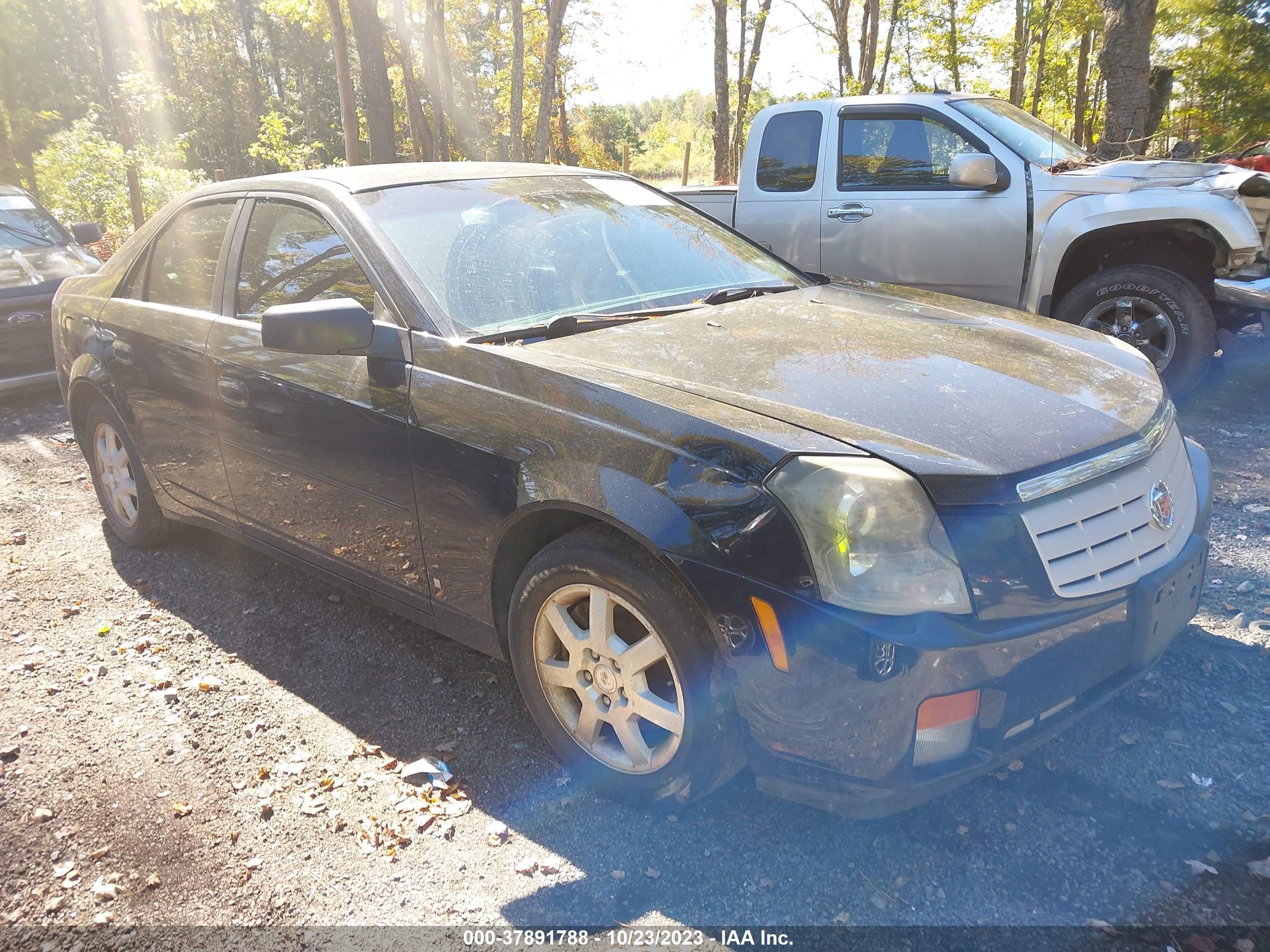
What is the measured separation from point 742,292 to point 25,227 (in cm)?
827

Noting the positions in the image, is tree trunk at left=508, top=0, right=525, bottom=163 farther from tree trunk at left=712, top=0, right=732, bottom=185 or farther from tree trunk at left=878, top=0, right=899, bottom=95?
tree trunk at left=878, top=0, right=899, bottom=95

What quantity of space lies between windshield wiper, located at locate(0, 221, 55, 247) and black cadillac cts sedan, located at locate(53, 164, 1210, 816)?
19.9 ft

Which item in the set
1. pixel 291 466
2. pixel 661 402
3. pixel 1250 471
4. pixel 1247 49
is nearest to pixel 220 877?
pixel 291 466

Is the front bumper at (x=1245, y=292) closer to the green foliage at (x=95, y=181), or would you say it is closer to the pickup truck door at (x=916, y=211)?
the pickup truck door at (x=916, y=211)

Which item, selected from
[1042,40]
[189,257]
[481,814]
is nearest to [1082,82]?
[1042,40]

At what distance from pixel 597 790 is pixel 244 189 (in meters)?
2.83

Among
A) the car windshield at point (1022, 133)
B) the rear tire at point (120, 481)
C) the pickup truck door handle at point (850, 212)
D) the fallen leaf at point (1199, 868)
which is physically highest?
the car windshield at point (1022, 133)

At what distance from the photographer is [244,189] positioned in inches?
147

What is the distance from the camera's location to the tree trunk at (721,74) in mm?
17797

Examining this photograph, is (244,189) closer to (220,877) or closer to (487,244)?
(487,244)

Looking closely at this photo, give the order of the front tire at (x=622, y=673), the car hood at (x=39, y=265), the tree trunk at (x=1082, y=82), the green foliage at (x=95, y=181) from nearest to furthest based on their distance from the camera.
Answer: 1. the front tire at (x=622, y=673)
2. the car hood at (x=39, y=265)
3. the green foliage at (x=95, y=181)
4. the tree trunk at (x=1082, y=82)

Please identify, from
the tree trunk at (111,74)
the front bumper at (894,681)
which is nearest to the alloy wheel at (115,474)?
the front bumper at (894,681)

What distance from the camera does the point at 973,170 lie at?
18.7ft

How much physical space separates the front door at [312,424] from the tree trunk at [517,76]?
11363mm
